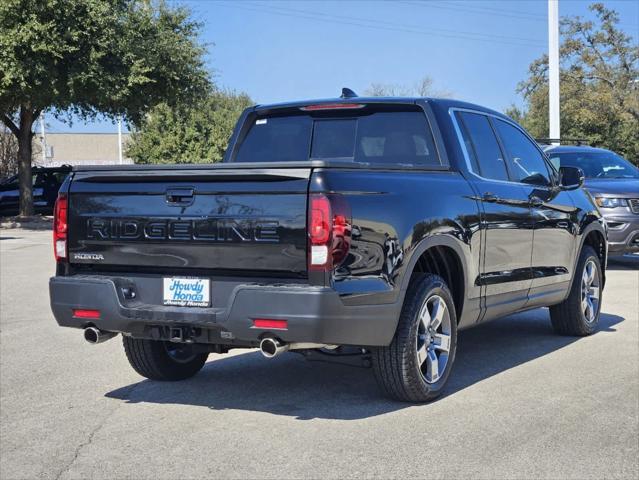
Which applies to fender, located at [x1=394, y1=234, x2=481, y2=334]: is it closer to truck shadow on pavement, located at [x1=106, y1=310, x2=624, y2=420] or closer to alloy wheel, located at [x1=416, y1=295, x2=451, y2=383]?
alloy wheel, located at [x1=416, y1=295, x2=451, y2=383]

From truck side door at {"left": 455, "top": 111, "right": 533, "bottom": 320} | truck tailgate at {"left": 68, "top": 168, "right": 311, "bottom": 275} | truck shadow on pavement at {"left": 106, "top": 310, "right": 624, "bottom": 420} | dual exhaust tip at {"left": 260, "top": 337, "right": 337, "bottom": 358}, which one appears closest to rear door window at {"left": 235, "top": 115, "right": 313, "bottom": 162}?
truck side door at {"left": 455, "top": 111, "right": 533, "bottom": 320}

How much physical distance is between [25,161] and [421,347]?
26981mm

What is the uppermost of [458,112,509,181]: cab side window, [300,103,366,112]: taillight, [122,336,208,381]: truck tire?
[300,103,366,112]: taillight

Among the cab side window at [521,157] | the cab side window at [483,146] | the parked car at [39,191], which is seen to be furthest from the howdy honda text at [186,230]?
the parked car at [39,191]

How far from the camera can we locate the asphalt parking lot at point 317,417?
4.55 metres

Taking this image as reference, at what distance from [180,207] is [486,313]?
8.31ft

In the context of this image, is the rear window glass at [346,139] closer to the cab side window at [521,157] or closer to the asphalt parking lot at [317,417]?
the cab side window at [521,157]

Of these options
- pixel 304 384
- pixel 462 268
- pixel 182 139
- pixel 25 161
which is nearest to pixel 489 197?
pixel 462 268

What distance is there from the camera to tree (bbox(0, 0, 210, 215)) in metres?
24.8

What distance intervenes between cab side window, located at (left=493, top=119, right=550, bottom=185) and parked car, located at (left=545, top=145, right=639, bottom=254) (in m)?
5.96

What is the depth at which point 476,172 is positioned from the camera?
650cm

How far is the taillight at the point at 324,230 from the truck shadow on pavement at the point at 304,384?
1147 millimetres

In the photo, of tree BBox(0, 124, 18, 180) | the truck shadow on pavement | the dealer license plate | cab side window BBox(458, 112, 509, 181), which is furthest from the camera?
tree BBox(0, 124, 18, 180)

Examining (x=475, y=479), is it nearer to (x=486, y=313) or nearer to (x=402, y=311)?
(x=402, y=311)
